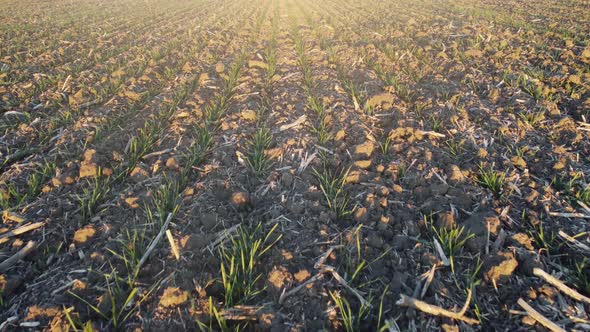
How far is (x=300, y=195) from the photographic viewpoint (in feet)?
10.5

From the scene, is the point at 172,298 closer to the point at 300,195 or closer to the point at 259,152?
the point at 300,195

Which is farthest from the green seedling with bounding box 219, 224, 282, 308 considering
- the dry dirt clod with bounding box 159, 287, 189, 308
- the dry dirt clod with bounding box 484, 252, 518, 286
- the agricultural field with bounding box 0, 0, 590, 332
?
the dry dirt clod with bounding box 484, 252, 518, 286

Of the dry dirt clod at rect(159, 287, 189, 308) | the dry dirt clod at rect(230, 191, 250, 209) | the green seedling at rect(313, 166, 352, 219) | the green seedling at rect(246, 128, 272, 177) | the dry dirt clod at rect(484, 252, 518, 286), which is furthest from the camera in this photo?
the green seedling at rect(246, 128, 272, 177)

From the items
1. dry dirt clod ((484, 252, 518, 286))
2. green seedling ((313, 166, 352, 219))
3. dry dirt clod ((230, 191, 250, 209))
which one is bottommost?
dry dirt clod ((484, 252, 518, 286))

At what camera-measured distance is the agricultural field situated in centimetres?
219

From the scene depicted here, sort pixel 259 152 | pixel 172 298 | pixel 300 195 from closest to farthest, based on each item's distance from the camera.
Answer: pixel 172 298 → pixel 300 195 → pixel 259 152

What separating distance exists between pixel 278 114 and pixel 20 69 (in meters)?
5.74

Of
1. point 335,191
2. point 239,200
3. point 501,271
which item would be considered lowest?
point 501,271

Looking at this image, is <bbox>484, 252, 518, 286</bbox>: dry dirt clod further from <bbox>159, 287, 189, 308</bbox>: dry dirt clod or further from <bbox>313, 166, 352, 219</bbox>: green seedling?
<bbox>159, 287, 189, 308</bbox>: dry dirt clod

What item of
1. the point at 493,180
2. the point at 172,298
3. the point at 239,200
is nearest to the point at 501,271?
the point at 493,180

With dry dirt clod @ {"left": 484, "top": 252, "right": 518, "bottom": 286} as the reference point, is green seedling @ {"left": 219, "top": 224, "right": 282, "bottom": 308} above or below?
above

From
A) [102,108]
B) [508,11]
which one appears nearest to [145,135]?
[102,108]

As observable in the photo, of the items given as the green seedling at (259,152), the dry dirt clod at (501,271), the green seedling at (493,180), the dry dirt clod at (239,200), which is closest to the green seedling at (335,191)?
the green seedling at (259,152)

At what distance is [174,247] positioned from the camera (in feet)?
8.36
